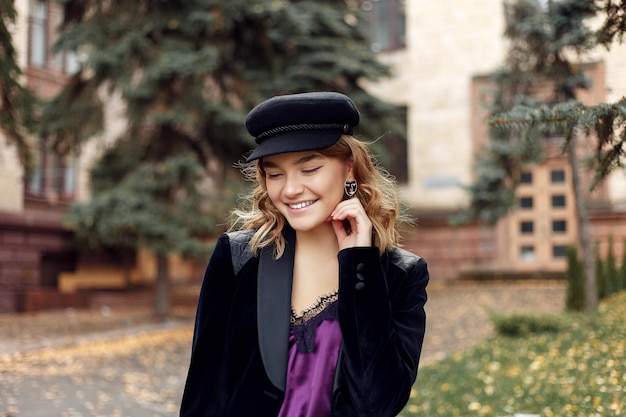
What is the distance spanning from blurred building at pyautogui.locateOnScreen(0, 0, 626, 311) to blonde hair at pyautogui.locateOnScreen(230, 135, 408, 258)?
15.8 meters

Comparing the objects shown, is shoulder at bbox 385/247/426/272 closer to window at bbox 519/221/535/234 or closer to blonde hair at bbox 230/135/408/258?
blonde hair at bbox 230/135/408/258

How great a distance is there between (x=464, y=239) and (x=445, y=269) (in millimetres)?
1071

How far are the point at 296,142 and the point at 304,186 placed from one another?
0.17 metres

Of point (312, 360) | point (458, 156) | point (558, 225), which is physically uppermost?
point (458, 156)

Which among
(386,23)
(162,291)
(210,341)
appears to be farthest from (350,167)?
(386,23)

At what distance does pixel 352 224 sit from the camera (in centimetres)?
227

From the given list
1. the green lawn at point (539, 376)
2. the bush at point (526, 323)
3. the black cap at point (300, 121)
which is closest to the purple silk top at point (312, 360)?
the black cap at point (300, 121)

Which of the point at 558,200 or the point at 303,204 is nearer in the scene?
the point at 303,204

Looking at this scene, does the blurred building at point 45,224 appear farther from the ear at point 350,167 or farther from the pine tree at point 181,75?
the ear at point 350,167

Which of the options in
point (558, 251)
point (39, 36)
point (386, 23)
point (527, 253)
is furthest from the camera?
point (386, 23)

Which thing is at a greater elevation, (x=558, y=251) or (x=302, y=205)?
(x=302, y=205)

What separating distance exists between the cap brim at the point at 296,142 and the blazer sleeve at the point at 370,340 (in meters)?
0.38

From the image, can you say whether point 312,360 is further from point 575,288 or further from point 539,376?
point 575,288

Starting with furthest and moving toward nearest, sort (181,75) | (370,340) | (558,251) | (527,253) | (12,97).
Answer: (527,253) → (558,251) → (181,75) → (12,97) → (370,340)
